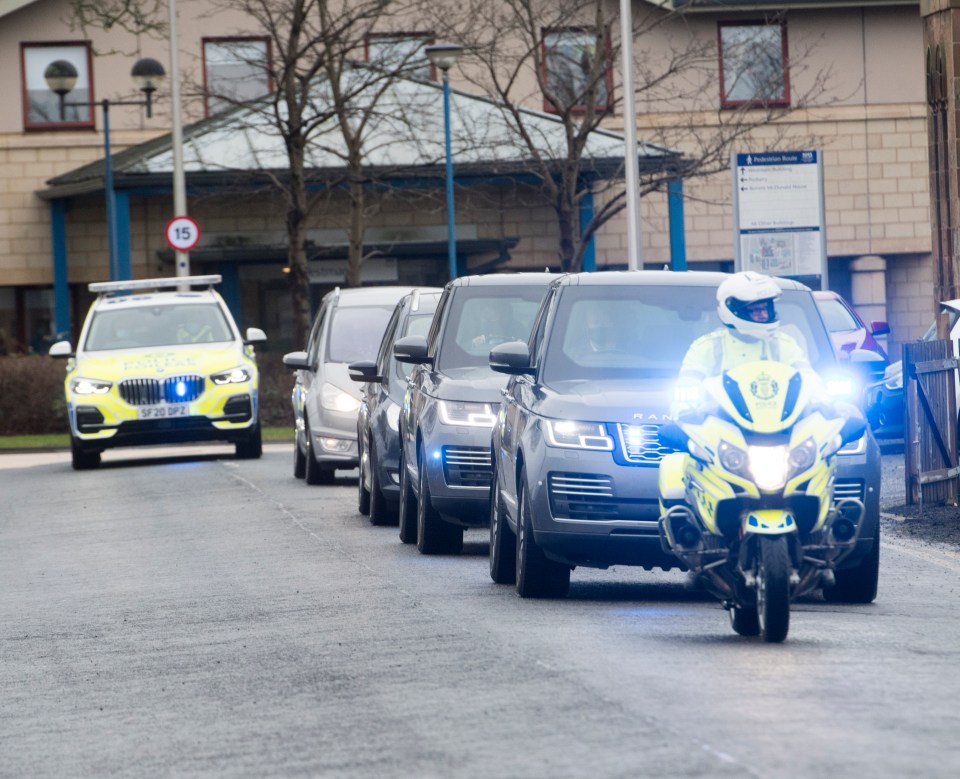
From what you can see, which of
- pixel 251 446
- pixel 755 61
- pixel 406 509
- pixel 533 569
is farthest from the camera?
pixel 755 61

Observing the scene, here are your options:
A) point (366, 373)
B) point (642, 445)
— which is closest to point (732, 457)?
point (642, 445)

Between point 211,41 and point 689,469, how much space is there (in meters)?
38.0

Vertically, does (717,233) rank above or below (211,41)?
below

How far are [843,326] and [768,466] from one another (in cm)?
1598

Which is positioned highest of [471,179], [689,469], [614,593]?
[471,179]

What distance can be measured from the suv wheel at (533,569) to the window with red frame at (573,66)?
84.7 feet

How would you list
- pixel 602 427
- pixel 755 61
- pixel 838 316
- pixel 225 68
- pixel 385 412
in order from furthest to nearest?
pixel 225 68 → pixel 755 61 → pixel 838 316 → pixel 385 412 → pixel 602 427

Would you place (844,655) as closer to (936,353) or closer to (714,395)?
(714,395)

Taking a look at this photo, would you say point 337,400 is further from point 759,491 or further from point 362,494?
point 759,491

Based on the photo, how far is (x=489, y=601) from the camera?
37.8ft

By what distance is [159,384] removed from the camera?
25.2 metres

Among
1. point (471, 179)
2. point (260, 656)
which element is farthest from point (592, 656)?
point (471, 179)

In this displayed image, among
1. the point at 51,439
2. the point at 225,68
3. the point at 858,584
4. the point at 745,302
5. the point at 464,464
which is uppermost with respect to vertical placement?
the point at 225,68

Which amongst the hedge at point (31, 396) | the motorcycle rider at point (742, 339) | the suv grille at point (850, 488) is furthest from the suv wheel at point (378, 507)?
the hedge at point (31, 396)
